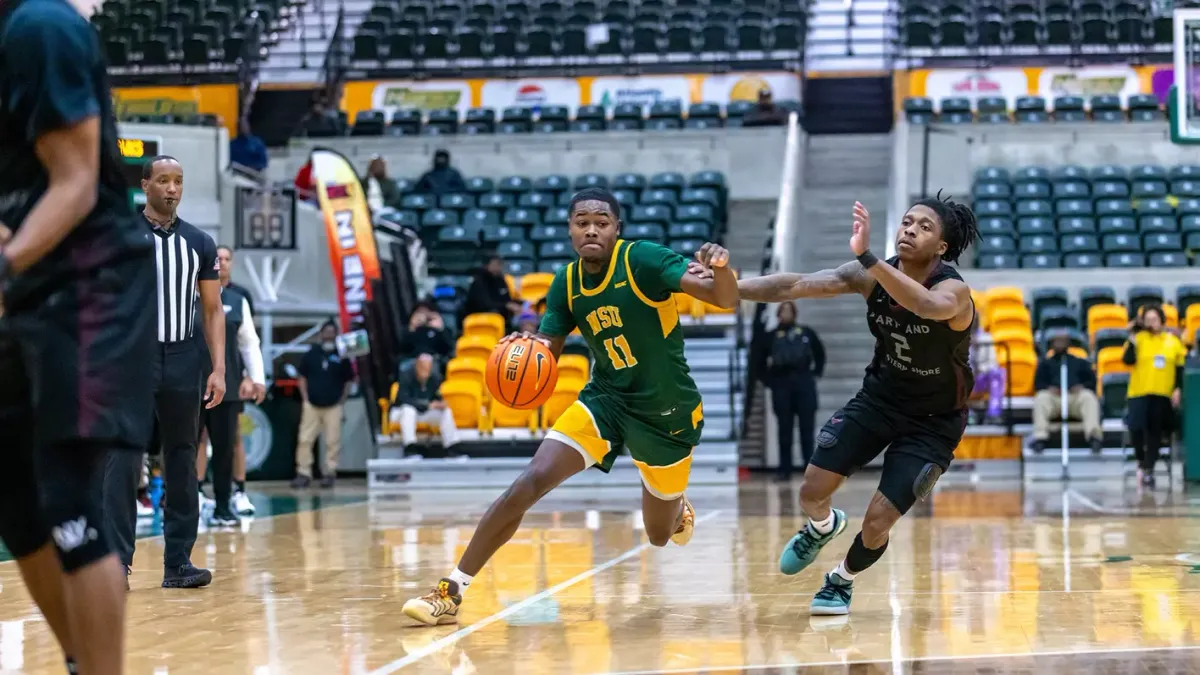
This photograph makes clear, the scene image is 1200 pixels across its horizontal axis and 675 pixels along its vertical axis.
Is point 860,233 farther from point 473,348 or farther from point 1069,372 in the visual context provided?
point 473,348

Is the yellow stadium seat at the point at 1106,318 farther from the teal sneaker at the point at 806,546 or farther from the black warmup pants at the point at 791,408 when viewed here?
the teal sneaker at the point at 806,546

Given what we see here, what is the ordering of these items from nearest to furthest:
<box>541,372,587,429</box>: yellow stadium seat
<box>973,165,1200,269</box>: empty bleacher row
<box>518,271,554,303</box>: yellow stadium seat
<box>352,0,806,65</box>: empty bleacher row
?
<box>541,372,587,429</box>: yellow stadium seat < <box>518,271,554,303</box>: yellow stadium seat < <box>973,165,1200,269</box>: empty bleacher row < <box>352,0,806,65</box>: empty bleacher row

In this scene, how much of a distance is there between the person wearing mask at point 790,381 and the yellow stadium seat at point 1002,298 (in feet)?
7.95

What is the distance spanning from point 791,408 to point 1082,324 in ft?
13.8

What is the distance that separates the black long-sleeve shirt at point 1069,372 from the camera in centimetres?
1543

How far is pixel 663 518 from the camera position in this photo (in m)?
6.17

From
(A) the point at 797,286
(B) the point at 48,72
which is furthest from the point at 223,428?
(B) the point at 48,72

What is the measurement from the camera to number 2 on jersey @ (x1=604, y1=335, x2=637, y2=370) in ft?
19.5

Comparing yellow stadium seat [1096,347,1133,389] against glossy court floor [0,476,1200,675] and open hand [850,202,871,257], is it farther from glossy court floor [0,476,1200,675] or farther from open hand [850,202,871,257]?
open hand [850,202,871,257]

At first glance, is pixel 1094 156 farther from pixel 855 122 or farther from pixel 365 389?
pixel 365 389

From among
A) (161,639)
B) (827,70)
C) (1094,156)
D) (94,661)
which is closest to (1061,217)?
(1094,156)

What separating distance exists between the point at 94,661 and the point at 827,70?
24.1m

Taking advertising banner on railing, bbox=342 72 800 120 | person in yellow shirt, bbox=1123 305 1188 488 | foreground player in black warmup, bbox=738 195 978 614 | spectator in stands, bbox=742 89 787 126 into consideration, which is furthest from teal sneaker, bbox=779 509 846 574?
advertising banner on railing, bbox=342 72 800 120

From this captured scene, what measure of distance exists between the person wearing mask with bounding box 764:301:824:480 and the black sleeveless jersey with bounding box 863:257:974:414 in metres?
9.91
